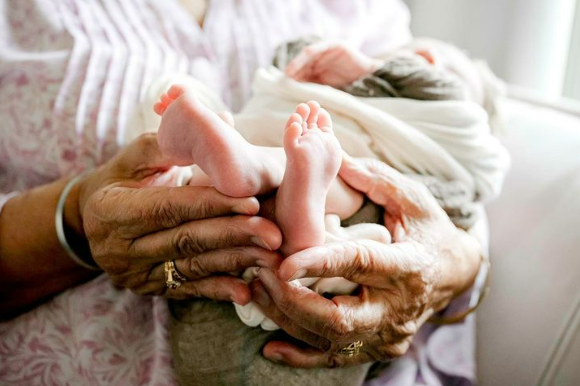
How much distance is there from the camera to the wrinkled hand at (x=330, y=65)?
870 millimetres

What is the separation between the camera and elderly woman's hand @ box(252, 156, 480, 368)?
62 cm

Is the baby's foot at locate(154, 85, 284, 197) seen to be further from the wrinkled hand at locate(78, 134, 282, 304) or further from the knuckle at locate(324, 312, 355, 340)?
the knuckle at locate(324, 312, 355, 340)

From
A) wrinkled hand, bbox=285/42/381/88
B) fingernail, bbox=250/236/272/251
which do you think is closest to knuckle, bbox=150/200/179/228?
fingernail, bbox=250/236/272/251

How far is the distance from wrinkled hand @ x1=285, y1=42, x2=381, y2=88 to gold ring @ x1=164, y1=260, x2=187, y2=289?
0.38 m

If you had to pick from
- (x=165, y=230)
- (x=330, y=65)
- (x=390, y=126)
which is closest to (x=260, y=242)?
(x=165, y=230)

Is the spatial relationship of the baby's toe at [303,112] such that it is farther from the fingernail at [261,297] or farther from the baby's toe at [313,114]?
the fingernail at [261,297]

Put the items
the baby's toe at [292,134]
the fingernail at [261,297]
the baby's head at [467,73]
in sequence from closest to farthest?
1. the baby's toe at [292,134]
2. the fingernail at [261,297]
3. the baby's head at [467,73]

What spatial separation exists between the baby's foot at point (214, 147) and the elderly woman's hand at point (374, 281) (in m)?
→ 0.11

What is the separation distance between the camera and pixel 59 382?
0.80 metres

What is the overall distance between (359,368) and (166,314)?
323 mm

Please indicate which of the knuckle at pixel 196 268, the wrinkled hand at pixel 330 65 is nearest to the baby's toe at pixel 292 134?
the knuckle at pixel 196 268

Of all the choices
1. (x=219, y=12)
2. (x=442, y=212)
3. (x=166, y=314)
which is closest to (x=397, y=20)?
(x=219, y=12)

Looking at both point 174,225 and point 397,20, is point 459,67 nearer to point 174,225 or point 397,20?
point 397,20

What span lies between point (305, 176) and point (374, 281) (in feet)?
0.64
